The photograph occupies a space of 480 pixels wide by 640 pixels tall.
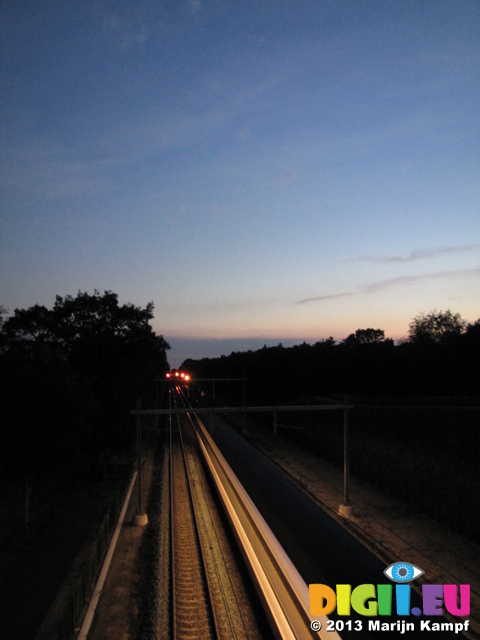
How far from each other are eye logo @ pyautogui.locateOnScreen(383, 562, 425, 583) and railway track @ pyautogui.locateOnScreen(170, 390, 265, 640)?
4549 mm

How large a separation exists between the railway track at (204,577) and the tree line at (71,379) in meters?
5.86

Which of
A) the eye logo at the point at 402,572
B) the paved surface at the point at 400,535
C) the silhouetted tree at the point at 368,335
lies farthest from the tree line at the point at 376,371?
the silhouetted tree at the point at 368,335

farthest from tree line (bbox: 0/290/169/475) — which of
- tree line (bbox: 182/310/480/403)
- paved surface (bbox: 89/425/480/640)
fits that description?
tree line (bbox: 182/310/480/403)

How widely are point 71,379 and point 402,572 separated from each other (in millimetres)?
16259

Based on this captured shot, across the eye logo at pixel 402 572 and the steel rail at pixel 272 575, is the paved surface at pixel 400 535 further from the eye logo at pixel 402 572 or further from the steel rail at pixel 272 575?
the steel rail at pixel 272 575

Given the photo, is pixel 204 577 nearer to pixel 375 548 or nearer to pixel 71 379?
pixel 375 548

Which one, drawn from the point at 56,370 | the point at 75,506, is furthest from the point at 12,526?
the point at 56,370

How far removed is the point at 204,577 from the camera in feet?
54.2

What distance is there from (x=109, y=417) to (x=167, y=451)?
13.0 meters

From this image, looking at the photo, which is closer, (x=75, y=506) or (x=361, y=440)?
(x=75, y=506)

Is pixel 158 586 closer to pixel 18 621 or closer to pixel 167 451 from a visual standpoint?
pixel 18 621

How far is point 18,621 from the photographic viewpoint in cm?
1382

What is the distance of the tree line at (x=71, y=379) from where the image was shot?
22.0m

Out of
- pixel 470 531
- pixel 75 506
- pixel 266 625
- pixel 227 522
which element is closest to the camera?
pixel 266 625
